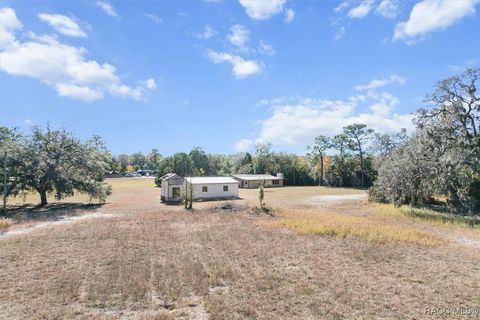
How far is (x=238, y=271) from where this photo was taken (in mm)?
9789

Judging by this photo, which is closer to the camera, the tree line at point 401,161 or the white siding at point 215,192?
the tree line at point 401,161

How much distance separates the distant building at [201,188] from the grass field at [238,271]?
15.2 meters

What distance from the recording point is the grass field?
7168mm

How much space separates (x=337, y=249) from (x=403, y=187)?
12.3 meters

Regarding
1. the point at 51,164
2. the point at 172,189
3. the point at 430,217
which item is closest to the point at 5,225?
the point at 51,164

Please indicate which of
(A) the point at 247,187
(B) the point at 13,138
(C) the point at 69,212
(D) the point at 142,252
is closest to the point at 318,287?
(D) the point at 142,252

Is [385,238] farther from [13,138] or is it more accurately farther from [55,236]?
[13,138]

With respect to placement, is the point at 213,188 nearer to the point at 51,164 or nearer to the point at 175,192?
the point at 175,192

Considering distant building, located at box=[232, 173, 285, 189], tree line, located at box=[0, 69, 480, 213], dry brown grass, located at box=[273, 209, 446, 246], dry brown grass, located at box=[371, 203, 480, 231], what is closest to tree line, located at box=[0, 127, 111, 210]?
tree line, located at box=[0, 69, 480, 213]

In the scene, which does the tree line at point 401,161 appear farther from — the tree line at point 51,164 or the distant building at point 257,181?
the distant building at point 257,181

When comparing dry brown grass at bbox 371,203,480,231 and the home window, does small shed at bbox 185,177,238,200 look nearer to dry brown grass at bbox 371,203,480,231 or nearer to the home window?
the home window

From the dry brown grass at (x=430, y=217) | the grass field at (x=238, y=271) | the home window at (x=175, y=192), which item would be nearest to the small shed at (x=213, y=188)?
the home window at (x=175, y=192)

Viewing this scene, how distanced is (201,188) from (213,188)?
1.49 m

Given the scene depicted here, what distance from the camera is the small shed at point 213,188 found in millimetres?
35062
